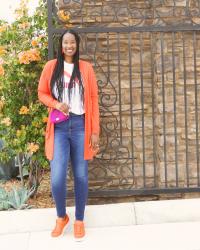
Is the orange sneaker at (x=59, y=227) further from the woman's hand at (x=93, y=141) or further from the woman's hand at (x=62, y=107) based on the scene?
the woman's hand at (x=62, y=107)

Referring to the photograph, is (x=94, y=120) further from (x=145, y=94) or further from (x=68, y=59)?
(x=145, y=94)

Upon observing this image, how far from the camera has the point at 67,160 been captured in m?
4.20

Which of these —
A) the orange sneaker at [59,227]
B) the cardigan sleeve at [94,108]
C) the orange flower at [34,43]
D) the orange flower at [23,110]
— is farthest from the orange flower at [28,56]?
the orange sneaker at [59,227]

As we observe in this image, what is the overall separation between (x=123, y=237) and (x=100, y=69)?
183cm

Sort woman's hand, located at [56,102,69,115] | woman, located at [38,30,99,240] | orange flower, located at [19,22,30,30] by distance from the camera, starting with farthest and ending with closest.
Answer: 1. orange flower, located at [19,22,30,30]
2. woman, located at [38,30,99,240]
3. woman's hand, located at [56,102,69,115]

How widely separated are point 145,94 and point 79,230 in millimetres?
1852

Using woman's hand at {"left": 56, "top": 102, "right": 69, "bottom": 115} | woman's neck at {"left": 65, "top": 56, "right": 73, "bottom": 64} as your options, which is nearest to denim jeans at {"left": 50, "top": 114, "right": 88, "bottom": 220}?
woman's hand at {"left": 56, "top": 102, "right": 69, "bottom": 115}

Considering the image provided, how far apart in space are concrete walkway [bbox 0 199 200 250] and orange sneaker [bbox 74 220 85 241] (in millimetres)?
45

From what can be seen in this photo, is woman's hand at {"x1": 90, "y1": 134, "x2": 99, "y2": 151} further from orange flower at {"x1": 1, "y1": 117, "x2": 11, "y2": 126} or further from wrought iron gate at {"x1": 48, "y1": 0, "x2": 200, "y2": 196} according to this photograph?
orange flower at {"x1": 1, "y1": 117, "x2": 11, "y2": 126}

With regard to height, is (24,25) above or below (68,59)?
above

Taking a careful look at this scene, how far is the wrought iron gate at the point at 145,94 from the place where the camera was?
17.4ft

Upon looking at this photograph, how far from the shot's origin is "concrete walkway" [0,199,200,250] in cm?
410

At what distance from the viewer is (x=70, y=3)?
209 inches

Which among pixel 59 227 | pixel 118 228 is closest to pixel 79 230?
pixel 59 227
